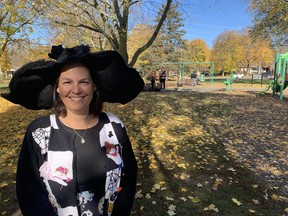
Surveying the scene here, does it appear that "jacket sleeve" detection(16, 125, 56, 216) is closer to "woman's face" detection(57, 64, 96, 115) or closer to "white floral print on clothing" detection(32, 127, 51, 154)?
"white floral print on clothing" detection(32, 127, 51, 154)

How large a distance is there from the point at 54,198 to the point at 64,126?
1.57 ft

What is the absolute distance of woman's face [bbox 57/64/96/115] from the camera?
1.76 metres

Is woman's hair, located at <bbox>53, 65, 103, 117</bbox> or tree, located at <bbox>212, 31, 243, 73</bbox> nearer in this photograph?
woman's hair, located at <bbox>53, 65, 103, 117</bbox>

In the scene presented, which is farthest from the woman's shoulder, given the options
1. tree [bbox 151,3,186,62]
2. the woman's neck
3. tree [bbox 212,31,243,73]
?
tree [bbox 212,31,243,73]

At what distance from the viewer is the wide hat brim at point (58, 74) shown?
176cm

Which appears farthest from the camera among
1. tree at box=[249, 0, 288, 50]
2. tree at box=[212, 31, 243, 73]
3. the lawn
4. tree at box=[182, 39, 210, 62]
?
tree at box=[182, 39, 210, 62]

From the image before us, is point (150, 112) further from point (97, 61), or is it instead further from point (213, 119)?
point (97, 61)

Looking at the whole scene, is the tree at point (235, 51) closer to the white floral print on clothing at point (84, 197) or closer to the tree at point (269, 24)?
the tree at point (269, 24)

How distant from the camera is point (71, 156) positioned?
1725 mm

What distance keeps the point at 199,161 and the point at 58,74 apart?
4290 mm

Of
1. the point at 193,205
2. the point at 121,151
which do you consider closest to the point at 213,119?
the point at 193,205

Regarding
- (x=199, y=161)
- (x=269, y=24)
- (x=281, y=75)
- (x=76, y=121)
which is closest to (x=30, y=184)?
(x=76, y=121)

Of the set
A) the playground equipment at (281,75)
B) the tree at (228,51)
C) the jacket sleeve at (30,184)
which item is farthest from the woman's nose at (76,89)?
the tree at (228,51)

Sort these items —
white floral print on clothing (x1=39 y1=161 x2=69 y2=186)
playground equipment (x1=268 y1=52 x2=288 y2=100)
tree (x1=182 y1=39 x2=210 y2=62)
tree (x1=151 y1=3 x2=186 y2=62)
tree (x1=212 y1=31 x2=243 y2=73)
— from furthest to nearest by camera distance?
tree (x1=182 y1=39 x2=210 y2=62) < tree (x1=212 y1=31 x2=243 y2=73) < tree (x1=151 y1=3 x2=186 y2=62) < playground equipment (x1=268 y1=52 x2=288 y2=100) < white floral print on clothing (x1=39 y1=161 x2=69 y2=186)
